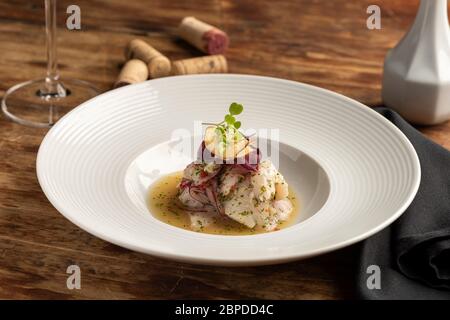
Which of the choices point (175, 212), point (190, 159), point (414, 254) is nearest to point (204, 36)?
point (190, 159)

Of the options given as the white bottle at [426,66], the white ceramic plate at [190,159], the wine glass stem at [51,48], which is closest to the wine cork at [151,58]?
the wine glass stem at [51,48]

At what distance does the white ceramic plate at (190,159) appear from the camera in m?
1.88

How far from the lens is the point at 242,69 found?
329cm

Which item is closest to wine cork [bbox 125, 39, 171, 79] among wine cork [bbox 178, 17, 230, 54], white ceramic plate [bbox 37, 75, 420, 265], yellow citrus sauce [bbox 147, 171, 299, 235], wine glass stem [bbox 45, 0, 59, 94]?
wine cork [bbox 178, 17, 230, 54]

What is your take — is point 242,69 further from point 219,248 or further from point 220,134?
point 219,248

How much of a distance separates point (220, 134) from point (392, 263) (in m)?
0.57

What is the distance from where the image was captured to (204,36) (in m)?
3.37

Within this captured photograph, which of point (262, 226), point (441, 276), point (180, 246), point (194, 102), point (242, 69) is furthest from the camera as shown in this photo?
point (242, 69)

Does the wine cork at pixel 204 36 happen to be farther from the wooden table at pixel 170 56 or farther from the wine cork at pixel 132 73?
the wine cork at pixel 132 73

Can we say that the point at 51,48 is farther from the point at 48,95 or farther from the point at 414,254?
the point at 414,254

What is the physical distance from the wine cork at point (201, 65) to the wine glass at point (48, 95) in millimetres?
337

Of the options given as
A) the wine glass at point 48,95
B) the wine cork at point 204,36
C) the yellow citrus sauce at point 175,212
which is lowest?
the yellow citrus sauce at point 175,212

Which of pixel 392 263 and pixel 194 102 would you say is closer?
pixel 392 263
